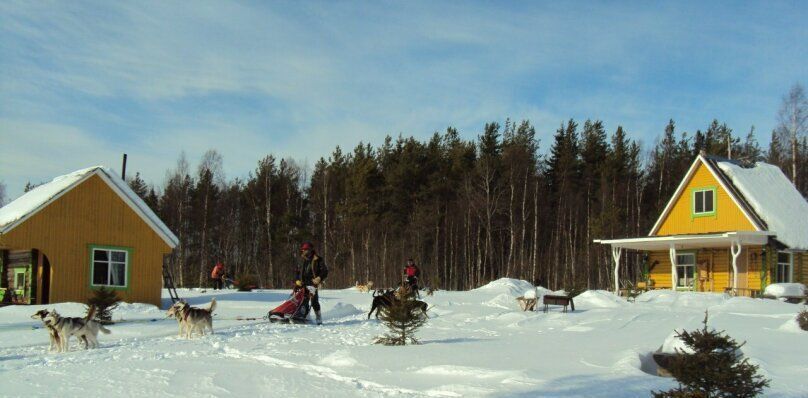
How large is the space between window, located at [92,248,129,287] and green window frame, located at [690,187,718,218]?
23.0m

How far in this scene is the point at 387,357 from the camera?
11047 millimetres

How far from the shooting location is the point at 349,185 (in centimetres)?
5550

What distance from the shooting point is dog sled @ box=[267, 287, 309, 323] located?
17.5m

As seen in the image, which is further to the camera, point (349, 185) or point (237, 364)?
point (349, 185)

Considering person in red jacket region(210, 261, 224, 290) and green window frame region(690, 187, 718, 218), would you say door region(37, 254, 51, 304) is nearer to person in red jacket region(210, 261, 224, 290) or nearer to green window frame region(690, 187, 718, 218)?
person in red jacket region(210, 261, 224, 290)

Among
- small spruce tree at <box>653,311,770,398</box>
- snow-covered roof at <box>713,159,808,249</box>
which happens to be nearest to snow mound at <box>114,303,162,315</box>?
small spruce tree at <box>653,311,770,398</box>

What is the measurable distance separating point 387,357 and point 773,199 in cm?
2580

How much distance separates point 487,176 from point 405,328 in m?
36.8

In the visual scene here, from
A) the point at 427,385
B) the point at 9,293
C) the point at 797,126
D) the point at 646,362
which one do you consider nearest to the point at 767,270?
the point at 797,126

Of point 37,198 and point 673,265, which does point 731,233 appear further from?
point 37,198

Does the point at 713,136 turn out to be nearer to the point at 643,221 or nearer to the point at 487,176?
the point at 643,221

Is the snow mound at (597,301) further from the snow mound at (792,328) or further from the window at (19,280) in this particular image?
the window at (19,280)

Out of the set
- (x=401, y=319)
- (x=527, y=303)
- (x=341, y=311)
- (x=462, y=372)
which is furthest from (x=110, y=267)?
(x=462, y=372)

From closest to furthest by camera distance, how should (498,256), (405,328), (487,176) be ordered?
1. (405,328)
2. (487,176)
3. (498,256)
